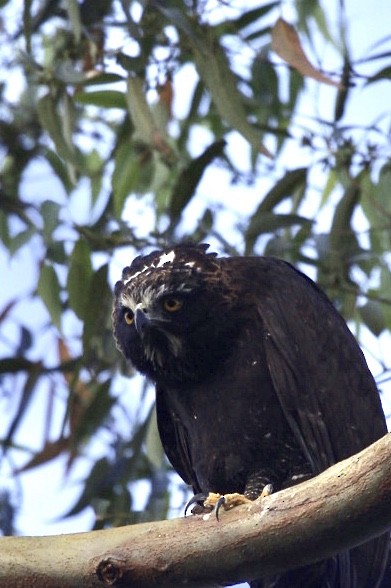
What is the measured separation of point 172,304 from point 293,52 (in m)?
1.34

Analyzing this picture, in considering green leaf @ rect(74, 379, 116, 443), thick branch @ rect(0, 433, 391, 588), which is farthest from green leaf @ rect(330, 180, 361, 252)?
thick branch @ rect(0, 433, 391, 588)

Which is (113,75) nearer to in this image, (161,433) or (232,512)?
(161,433)

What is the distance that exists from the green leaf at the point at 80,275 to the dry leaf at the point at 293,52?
112 centimetres

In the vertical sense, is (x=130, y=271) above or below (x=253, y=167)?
below

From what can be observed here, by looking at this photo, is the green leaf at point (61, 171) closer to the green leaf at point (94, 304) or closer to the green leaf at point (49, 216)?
the green leaf at point (49, 216)

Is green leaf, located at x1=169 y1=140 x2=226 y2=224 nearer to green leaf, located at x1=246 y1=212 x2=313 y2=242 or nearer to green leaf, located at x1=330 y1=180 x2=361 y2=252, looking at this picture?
green leaf, located at x1=246 y1=212 x2=313 y2=242

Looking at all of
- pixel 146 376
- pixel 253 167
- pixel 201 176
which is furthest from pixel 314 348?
pixel 253 167

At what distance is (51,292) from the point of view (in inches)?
206

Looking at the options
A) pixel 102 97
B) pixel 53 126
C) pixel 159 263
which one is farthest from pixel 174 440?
pixel 102 97

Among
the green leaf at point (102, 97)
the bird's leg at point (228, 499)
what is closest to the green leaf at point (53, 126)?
the green leaf at point (102, 97)

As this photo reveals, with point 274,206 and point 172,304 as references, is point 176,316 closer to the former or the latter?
point 172,304

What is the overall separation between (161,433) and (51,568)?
1.26 meters

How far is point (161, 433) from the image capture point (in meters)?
4.25

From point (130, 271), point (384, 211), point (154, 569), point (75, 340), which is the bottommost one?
point (154, 569)
